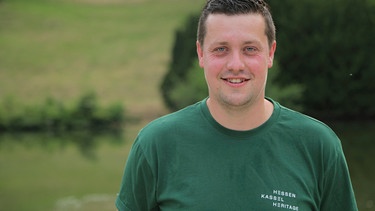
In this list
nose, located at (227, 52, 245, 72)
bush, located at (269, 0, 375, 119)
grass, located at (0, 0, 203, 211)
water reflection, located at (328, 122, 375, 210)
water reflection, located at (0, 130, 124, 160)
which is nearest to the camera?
nose, located at (227, 52, 245, 72)

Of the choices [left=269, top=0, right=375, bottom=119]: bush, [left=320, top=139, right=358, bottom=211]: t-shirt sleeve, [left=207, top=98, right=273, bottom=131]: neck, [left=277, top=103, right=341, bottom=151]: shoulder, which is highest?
[left=207, top=98, right=273, bottom=131]: neck

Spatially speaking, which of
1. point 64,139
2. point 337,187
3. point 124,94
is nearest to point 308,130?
point 337,187

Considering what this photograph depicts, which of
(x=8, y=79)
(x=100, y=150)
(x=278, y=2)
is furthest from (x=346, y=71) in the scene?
(x=8, y=79)

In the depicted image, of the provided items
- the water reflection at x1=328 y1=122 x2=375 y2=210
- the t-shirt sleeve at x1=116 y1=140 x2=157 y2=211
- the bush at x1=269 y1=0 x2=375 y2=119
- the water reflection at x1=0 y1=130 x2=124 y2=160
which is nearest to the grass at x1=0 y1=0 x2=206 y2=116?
the water reflection at x1=0 y1=130 x2=124 y2=160

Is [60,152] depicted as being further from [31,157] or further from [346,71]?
[346,71]

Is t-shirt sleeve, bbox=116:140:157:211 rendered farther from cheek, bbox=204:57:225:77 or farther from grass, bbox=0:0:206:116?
grass, bbox=0:0:206:116

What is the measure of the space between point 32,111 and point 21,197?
10944 millimetres

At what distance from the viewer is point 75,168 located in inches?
1016

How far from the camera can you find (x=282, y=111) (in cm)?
286

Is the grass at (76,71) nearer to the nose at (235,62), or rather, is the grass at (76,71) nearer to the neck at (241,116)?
the neck at (241,116)

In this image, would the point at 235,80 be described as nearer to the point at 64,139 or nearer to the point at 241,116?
the point at 241,116

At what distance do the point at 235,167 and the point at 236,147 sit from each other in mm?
80

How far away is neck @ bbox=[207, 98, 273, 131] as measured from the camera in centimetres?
277

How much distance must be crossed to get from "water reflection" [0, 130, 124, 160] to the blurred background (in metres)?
0.05
